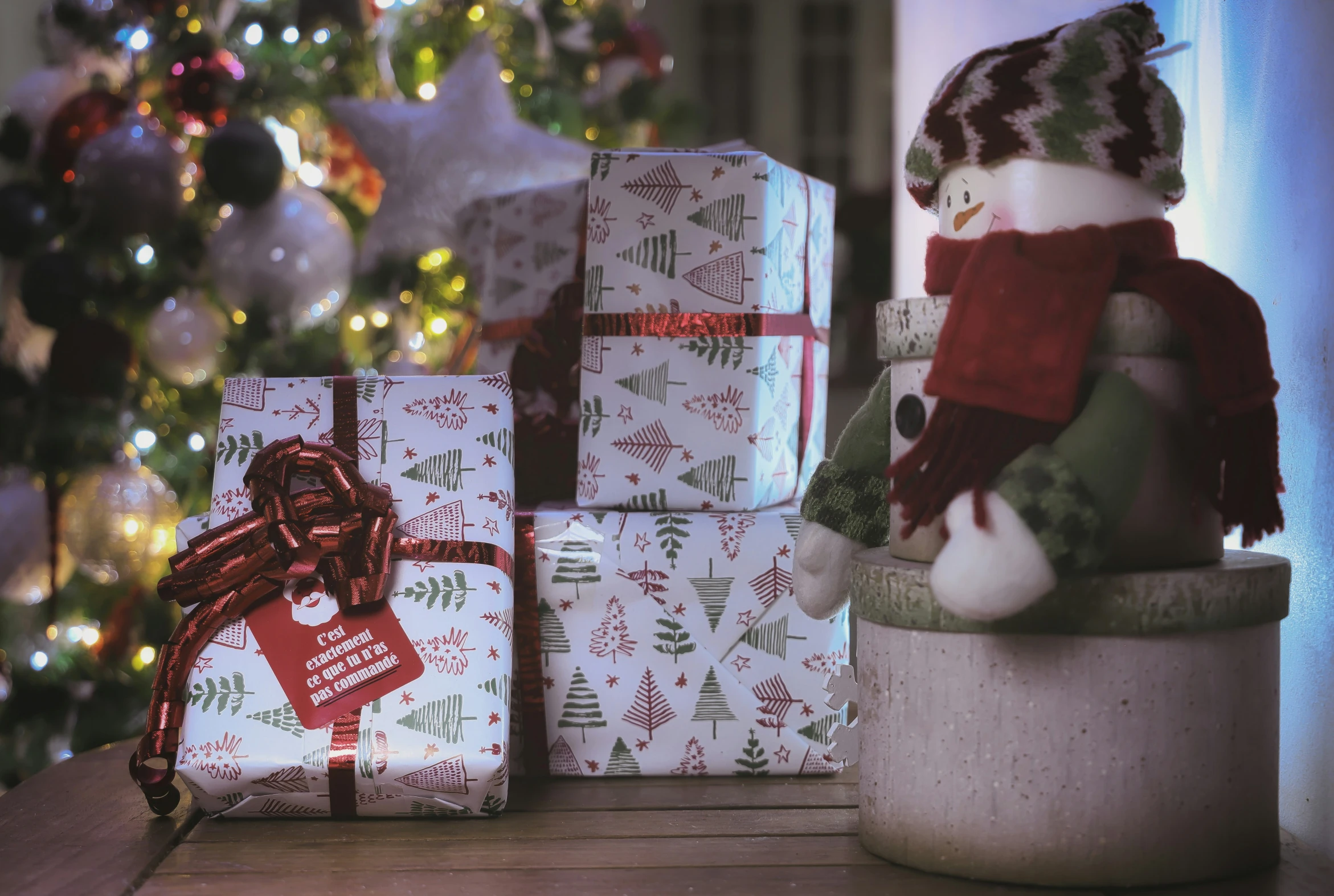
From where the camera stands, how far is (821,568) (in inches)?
34.3

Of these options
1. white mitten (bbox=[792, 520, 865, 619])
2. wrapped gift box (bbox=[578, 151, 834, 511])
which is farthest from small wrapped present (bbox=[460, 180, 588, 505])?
white mitten (bbox=[792, 520, 865, 619])

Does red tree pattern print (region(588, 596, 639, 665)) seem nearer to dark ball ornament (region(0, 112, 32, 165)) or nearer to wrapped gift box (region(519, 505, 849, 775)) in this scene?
wrapped gift box (region(519, 505, 849, 775))

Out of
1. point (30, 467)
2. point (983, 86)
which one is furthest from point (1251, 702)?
point (30, 467)

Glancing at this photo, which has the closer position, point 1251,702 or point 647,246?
point 1251,702

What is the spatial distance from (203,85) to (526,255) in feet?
2.95

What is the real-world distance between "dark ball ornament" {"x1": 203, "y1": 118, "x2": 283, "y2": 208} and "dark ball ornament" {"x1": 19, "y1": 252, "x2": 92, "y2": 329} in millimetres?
277

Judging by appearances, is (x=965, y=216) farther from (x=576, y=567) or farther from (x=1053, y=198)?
(x=576, y=567)

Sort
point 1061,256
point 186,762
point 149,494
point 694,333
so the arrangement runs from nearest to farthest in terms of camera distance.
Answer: point 1061,256 → point 186,762 → point 694,333 → point 149,494

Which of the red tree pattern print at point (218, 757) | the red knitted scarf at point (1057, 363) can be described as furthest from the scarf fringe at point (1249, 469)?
the red tree pattern print at point (218, 757)

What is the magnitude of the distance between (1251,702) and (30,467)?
6.02ft

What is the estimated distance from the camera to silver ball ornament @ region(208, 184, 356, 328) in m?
1.79

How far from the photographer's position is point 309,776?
83 cm

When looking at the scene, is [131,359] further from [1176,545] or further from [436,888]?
[1176,545]

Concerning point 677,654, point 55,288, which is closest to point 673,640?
point 677,654
